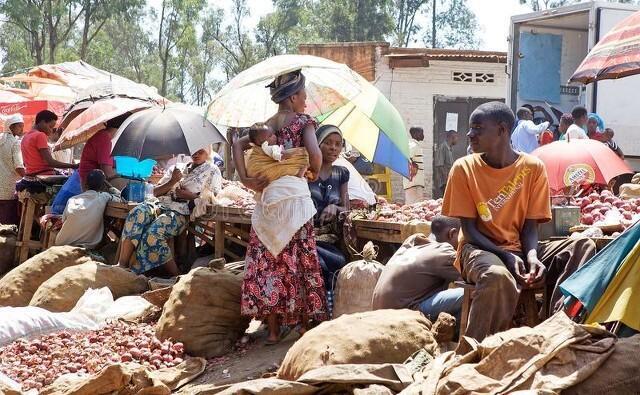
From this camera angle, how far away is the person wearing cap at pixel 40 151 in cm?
1086

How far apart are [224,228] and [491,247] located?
13.4 feet

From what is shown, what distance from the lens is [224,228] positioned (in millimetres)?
8594

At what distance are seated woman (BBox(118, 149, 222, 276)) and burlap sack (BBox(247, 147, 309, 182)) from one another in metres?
2.07

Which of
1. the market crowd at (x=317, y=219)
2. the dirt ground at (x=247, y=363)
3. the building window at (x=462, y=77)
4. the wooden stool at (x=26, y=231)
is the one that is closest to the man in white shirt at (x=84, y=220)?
the market crowd at (x=317, y=219)

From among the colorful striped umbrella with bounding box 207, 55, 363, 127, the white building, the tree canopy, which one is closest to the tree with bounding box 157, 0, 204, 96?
the tree canopy

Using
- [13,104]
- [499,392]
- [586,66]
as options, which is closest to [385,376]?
[499,392]

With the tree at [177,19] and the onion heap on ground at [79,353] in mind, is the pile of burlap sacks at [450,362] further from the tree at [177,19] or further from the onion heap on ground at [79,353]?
the tree at [177,19]

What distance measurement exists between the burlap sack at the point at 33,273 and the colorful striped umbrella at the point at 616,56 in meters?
4.90

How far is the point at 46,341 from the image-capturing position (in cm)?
688

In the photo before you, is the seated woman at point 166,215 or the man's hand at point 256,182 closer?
the man's hand at point 256,182

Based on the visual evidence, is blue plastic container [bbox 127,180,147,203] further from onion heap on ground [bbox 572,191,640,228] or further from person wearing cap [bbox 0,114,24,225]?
onion heap on ground [bbox 572,191,640,228]

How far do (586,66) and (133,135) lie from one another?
4216 millimetres

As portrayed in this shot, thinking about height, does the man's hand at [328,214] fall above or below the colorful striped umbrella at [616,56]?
below

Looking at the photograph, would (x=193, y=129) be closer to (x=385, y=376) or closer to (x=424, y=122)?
(x=385, y=376)
